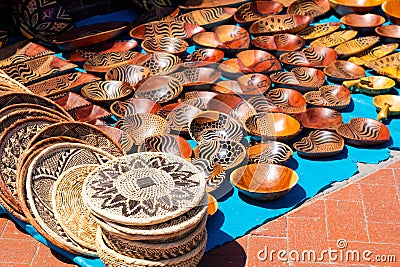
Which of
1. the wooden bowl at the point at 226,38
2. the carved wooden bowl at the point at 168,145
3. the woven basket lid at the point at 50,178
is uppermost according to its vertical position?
the woven basket lid at the point at 50,178

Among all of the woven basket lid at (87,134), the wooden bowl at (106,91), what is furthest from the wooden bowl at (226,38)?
the woven basket lid at (87,134)

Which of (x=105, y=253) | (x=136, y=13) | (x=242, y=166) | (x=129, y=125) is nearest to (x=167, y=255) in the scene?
(x=105, y=253)

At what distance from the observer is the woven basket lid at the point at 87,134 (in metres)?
3.83

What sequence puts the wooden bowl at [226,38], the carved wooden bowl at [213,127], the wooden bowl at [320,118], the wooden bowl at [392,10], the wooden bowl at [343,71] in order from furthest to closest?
the wooden bowl at [392,10] → the wooden bowl at [226,38] → the wooden bowl at [343,71] → the wooden bowl at [320,118] → the carved wooden bowl at [213,127]

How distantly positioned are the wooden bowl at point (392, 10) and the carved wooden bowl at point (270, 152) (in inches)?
104

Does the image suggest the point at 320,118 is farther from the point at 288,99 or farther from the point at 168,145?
the point at 168,145

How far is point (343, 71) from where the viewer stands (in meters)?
5.53

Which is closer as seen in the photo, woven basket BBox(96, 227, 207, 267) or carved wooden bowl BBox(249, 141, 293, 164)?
woven basket BBox(96, 227, 207, 267)

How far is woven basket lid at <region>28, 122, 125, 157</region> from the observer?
3.83 metres

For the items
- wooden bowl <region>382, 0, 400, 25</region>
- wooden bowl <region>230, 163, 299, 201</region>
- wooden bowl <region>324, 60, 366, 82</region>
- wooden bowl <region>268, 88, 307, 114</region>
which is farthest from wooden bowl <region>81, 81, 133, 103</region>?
wooden bowl <region>382, 0, 400, 25</region>

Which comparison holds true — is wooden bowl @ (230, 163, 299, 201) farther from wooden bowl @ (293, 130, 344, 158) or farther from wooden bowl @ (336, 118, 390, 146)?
wooden bowl @ (336, 118, 390, 146)

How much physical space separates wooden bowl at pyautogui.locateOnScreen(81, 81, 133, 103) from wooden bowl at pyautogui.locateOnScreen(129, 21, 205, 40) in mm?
1037

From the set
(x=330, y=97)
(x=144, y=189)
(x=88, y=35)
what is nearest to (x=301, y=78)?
(x=330, y=97)

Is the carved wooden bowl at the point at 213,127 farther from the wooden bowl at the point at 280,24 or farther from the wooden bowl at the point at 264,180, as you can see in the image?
the wooden bowl at the point at 280,24
